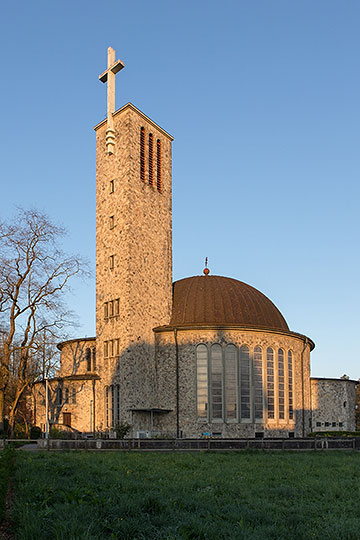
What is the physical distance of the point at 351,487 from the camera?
1391 cm

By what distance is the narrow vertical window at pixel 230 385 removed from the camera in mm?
40344

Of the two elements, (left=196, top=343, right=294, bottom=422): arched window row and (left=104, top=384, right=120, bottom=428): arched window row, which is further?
(left=196, top=343, right=294, bottom=422): arched window row

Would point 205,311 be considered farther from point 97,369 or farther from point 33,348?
point 33,348

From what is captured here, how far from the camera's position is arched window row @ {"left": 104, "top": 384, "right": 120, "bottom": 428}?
128ft

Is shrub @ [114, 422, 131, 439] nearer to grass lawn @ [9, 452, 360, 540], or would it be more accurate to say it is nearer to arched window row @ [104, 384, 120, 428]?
arched window row @ [104, 384, 120, 428]

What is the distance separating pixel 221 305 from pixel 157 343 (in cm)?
600

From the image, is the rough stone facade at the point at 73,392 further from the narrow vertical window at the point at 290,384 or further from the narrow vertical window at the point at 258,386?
the narrow vertical window at the point at 290,384

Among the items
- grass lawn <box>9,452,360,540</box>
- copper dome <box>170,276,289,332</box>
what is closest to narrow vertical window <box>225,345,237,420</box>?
copper dome <box>170,276,289,332</box>

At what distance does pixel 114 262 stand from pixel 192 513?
3315 cm

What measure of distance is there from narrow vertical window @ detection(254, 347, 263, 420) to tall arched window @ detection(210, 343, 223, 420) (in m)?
2.93

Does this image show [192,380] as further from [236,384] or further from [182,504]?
[182,504]

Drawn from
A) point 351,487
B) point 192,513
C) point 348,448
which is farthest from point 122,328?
point 192,513

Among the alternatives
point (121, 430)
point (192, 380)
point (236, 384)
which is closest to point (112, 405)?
point (121, 430)

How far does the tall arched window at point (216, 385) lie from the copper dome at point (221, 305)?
105 inches
